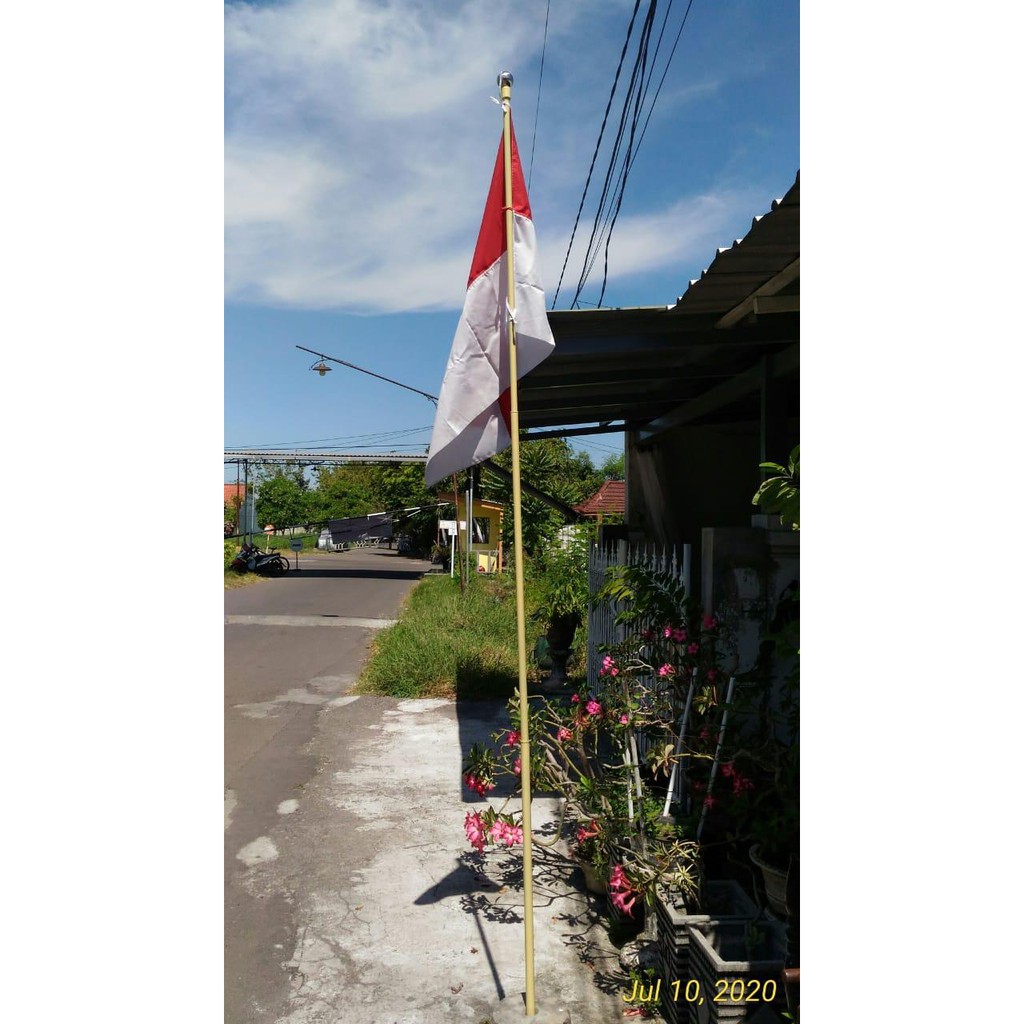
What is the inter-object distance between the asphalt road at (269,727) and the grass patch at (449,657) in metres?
0.48

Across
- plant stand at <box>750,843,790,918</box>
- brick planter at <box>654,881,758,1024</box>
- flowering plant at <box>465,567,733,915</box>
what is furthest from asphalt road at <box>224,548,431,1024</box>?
plant stand at <box>750,843,790,918</box>

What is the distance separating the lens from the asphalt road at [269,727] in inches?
146

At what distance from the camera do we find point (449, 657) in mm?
9969

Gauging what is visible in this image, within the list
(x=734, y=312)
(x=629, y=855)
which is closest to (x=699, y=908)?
(x=629, y=855)

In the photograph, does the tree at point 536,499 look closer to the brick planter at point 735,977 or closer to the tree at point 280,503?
the brick planter at point 735,977

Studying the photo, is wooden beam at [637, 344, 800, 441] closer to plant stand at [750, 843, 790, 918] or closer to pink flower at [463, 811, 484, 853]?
plant stand at [750, 843, 790, 918]

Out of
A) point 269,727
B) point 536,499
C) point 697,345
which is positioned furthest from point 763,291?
point 536,499

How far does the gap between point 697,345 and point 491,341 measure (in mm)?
1714

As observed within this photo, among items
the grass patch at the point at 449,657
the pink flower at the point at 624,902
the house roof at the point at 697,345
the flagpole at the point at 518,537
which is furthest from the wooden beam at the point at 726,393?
the pink flower at the point at 624,902

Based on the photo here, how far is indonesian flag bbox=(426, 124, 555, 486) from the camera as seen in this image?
3393mm

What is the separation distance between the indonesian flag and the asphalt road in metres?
2.12
